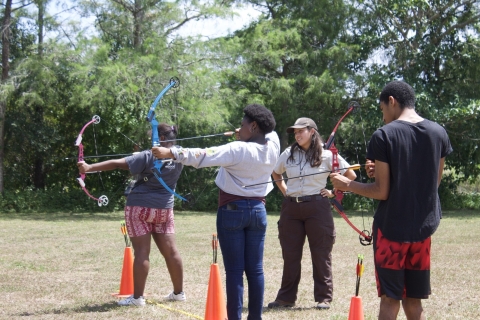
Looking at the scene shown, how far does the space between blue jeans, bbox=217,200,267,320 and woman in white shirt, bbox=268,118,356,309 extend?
1.40 metres

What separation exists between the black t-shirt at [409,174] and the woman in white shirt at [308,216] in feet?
7.48

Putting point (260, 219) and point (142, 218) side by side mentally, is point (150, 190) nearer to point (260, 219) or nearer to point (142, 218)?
point (142, 218)

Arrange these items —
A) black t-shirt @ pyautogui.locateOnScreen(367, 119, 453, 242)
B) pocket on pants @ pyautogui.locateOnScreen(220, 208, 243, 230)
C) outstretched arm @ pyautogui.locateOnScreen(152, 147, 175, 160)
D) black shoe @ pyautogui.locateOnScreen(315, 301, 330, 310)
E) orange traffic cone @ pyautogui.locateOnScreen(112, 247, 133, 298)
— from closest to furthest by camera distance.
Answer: black t-shirt @ pyautogui.locateOnScreen(367, 119, 453, 242), outstretched arm @ pyautogui.locateOnScreen(152, 147, 175, 160), pocket on pants @ pyautogui.locateOnScreen(220, 208, 243, 230), black shoe @ pyautogui.locateOnScreen(315, 301, 330, 310), orange traffic cone @ pyautogui.locateOnScreen(112, 247, 133, 298)

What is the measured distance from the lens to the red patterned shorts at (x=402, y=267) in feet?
14.2

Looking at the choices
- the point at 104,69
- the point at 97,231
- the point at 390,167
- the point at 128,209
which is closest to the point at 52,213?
the point at 104,69

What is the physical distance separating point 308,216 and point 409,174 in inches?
96.4

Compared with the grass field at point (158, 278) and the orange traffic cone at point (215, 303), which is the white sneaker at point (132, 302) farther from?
the orange traffic cone at point (215, 303)

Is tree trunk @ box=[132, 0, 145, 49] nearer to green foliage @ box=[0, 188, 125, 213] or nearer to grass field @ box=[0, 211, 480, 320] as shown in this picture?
green foliage @ box=[0, 188, 125, 213]

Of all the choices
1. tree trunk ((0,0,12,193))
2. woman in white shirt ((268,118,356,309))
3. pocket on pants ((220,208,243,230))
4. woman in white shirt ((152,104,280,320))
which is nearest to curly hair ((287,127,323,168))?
woman in white shirt ((268,118,356,309))

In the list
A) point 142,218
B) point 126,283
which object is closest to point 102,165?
point 142,218

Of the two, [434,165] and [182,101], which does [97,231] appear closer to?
[182,101]

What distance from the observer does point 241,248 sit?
5195mm

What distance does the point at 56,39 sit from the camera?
24.8m

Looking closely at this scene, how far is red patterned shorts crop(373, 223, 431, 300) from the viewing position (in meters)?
4.34
